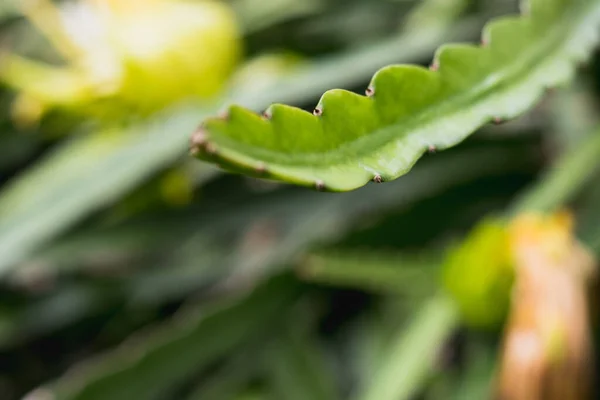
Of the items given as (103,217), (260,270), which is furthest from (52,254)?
(260,270)

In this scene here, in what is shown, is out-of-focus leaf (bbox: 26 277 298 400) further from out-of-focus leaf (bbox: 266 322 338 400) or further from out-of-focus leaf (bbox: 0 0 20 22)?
out-of-focus leaf (bbox: 0 0 20 22)

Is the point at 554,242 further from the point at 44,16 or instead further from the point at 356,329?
the point at 44,16

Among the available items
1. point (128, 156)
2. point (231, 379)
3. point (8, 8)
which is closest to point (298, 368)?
point (231, 379)

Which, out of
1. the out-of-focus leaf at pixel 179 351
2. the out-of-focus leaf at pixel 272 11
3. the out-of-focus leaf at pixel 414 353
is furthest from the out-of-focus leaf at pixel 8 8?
the out-of-focus leaf at pixel 414 353

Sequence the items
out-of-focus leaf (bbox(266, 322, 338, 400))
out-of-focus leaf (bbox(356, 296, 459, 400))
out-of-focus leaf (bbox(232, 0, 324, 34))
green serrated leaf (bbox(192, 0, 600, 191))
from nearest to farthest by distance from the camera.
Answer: green serrated leaf (bbox(192, 0, 600, 191)), out-of-focus leaf (bbox(356, 296, 459, 400)), out-of-focus leaf (bbox(266, 322, 338, 400)), out-of-focus leaf (bbox(232, 0, 324, 34))

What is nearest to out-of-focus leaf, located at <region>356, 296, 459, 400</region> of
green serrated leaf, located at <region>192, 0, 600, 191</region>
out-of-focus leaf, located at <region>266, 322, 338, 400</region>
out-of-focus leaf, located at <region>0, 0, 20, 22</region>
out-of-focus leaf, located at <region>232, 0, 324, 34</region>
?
out-of-focus leaf, located at <region>266, 322, 338, 400</region>

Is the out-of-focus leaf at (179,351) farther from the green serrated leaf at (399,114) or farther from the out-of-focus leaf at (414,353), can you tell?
the green serrated leaf at (399,114)
